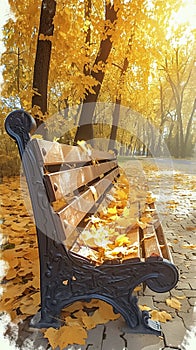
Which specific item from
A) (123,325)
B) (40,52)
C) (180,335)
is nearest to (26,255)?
(123,325)

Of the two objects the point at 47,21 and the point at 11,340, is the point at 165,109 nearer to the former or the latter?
the point at 47,21

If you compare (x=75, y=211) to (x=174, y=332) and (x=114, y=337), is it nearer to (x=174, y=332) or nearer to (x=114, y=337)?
(x=114, y=337)

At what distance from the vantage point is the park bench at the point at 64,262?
1.52 meters

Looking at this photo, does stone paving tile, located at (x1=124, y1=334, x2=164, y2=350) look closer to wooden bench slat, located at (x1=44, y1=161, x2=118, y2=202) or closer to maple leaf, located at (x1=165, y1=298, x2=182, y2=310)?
maple leaf, located at (x1=165, y1=298, x2=182, y2=310)

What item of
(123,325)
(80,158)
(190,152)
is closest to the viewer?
(123,325)

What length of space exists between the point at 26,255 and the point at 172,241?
163 cm

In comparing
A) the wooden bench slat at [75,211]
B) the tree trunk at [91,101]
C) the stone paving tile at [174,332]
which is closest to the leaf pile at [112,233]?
the wooden bench slat at [75,211]

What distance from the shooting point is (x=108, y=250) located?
6.29 ft

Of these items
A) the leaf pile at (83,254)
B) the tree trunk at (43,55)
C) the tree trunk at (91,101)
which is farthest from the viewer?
the tree trunk at (91,101)

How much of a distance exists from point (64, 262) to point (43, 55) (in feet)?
11.3

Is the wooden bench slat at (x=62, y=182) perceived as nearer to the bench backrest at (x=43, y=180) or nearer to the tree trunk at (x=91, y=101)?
the bench backrest at (x=43, y=180)

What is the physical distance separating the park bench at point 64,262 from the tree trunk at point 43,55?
2.76m

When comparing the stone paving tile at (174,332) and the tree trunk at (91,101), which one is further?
the tree trunk at (91,101)

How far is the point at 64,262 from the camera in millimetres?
1680
